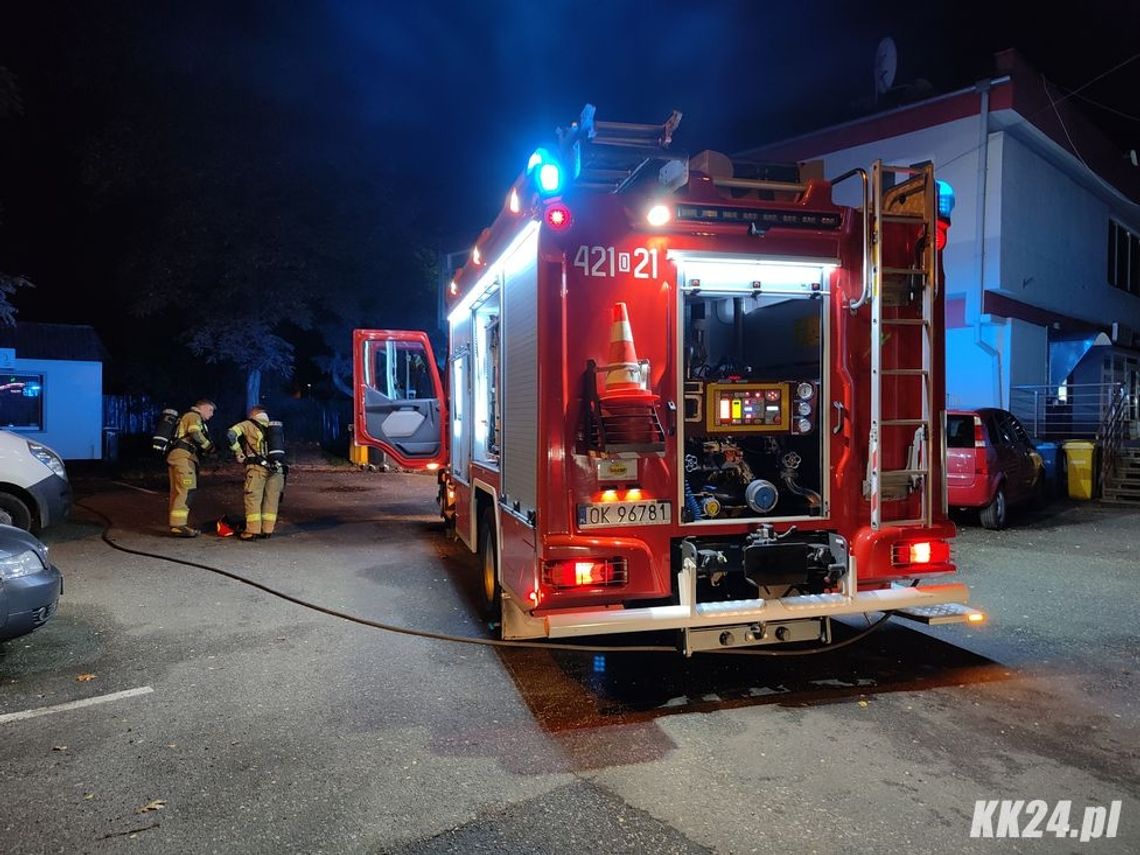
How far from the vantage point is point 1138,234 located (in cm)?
2377

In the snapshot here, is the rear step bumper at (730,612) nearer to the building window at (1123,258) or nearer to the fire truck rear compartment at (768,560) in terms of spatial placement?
the fire truck rear compartment at (768,560)

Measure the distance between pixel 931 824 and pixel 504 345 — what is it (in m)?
3.38

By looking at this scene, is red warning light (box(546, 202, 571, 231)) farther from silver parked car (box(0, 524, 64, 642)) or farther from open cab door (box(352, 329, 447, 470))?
open cab door (box(352, 329, 447, 470))

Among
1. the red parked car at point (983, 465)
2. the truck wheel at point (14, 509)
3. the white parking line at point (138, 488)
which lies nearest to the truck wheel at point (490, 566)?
the truck wheel at point (14, 509)

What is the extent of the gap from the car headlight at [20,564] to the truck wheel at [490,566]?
2.94 meters

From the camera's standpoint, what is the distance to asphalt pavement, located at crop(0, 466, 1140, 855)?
124 inches

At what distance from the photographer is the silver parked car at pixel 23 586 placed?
15.5ft

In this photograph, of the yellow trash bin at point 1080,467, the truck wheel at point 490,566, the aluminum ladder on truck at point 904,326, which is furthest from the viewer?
the yellow trash bin at point 1080,467

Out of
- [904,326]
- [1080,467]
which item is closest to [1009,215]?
[1080,467]

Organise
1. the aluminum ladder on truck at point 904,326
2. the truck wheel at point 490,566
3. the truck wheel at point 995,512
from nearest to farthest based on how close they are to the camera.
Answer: the aluminum ladder on truck at point 904,326 → the truck wheel at point 490,566 → the truck wheel at point 995,512

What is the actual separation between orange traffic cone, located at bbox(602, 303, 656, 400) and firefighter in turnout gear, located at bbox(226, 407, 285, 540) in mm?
6273

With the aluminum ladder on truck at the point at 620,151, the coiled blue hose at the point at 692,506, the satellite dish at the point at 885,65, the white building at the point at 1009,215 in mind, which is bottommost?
the coiled blue hose at the point at 692,506

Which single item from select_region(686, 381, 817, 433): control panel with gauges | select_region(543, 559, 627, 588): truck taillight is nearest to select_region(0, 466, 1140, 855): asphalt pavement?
select_region(543, 559, 627, 588): truck taillight

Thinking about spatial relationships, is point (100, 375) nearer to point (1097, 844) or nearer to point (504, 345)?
point (504, 345)
